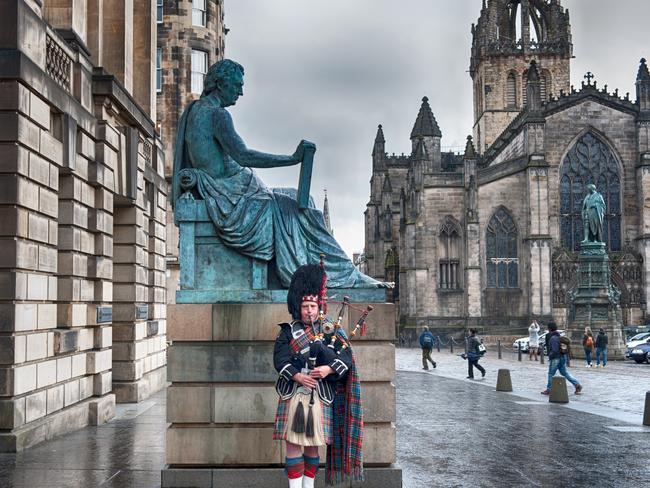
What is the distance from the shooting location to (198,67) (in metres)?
31.0

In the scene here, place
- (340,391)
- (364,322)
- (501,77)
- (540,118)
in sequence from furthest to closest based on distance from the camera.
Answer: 1. (501,77)
2. (540,118)
3. (364,322)
4. (340,391)

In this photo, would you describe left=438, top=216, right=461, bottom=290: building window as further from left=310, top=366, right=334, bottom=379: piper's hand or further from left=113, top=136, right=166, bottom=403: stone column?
left=310, top=366, right=334, bottom=379: piper's hand

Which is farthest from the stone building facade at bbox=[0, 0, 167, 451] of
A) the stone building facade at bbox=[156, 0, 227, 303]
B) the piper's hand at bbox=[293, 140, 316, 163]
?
the stone building facade at bbox=[156, 0, 227, 303]

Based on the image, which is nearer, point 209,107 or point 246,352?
point 246,352

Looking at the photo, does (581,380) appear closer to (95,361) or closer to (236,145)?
(95,361)

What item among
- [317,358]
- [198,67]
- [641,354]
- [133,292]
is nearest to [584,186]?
[641,354]

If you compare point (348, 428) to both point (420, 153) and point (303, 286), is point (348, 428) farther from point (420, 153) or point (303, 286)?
point (420, 153)

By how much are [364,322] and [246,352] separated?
1.11m

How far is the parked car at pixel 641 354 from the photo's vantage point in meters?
34.0

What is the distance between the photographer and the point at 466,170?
184 ft

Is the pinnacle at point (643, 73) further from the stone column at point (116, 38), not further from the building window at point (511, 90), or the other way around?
the stone column at point (116, 38)

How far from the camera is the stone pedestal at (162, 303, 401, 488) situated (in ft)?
23.8

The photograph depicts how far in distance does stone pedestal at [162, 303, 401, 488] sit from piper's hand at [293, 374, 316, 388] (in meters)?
1.54

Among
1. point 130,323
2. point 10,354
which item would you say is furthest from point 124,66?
point 10,354
